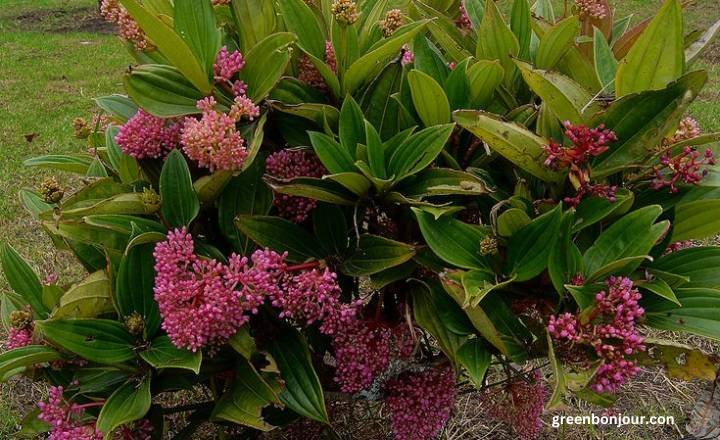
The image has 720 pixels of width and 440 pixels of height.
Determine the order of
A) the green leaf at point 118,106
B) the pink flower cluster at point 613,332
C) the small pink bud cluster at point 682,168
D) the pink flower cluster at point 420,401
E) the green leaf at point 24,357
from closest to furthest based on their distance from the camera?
the pink flower cluster at point 613,332 < the small pink bud cluster at point 682,168 < the green leaf at point 24,357 < the pink flower cluster at point 420,401 < the green leaf at point 118,106

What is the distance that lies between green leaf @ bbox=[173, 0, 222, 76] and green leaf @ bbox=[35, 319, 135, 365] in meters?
0.63

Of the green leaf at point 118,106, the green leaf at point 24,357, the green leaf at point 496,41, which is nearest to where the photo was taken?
the green leaf at point 24,357

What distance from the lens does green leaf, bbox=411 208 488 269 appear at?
61.8 inches

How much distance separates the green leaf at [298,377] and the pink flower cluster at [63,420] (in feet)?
1.45

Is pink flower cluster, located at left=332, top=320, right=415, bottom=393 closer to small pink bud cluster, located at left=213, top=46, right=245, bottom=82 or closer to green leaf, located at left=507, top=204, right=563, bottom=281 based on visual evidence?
green leaf, located at left=507, top=204, right=563, bottom=281

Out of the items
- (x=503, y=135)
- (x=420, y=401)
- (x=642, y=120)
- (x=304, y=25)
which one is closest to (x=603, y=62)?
(x=642, y=120)

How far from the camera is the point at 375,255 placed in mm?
1678

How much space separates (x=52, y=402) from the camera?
170 cm

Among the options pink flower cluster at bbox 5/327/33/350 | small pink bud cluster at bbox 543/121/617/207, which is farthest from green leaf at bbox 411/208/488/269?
pink flower cluster at bbox 5/327/33/350

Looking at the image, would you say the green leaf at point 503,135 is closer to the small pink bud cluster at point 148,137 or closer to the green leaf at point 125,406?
the small pink bud cluster at point 148,137

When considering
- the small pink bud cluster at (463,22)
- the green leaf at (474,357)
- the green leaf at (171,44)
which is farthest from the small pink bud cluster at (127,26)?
the green leaf at (474,357)

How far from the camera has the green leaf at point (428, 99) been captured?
1.57 m

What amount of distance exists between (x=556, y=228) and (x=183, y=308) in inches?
31.2

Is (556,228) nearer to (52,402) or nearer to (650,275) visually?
(650,275)
